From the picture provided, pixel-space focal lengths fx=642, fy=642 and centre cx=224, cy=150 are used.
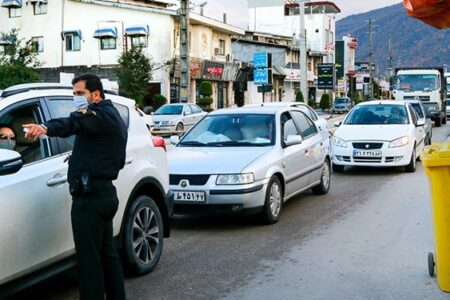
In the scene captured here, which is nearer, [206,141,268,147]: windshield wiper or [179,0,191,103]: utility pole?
[206,141,268,147]: windshield wiper

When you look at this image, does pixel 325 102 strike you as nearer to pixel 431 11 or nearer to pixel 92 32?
pixel 92 32

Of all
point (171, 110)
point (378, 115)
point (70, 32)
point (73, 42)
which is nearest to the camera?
point (378, 115)

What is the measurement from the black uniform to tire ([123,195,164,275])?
114 cm

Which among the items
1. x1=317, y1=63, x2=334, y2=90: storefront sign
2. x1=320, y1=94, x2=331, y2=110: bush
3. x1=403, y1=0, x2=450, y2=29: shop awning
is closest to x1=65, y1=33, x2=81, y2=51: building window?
x1=317, y1=63, x2=334, y2=90: storefront sign

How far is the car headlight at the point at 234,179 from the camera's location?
7.68m

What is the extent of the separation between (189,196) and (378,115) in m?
7.87

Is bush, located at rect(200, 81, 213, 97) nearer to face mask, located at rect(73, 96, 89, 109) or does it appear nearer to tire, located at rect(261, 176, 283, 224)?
tire, located at rect(261, 176, 283, 224)

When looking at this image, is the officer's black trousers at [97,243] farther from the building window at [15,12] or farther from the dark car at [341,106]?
the dark car at [341,106]

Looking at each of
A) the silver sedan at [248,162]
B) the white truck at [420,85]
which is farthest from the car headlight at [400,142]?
the white truck at [420,85]

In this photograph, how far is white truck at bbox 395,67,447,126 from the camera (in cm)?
3434

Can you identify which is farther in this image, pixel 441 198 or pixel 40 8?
pixel 40 8

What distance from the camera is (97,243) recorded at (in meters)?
4.31

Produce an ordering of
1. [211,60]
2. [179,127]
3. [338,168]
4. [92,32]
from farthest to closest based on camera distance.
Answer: [211,60] < [92,32] < [179,127] < [338,168]

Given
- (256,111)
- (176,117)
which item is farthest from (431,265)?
(176,117)
